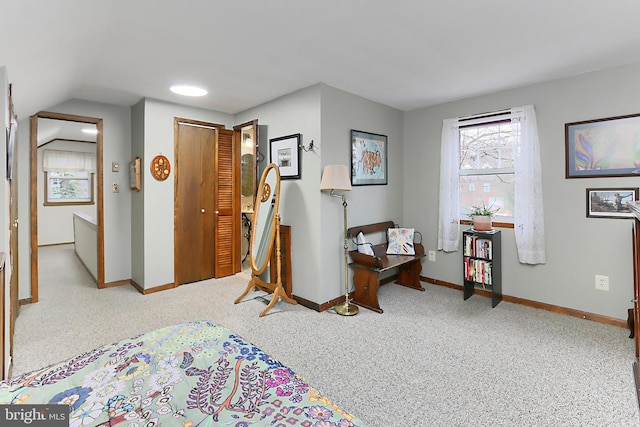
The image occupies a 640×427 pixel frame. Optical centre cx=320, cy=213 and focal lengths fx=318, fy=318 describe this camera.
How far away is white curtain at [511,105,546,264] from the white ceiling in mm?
430

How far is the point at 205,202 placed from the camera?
14.2 ft

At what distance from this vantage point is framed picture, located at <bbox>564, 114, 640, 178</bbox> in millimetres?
2787

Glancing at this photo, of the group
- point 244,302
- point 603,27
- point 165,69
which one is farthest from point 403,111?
point 244,302

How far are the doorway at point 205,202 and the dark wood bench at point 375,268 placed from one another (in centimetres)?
192

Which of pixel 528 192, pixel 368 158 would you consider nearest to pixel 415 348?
pixel 528 192

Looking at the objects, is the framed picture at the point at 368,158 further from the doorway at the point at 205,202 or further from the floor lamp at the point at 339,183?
the doorway at the point at 205,202

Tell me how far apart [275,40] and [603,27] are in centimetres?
226

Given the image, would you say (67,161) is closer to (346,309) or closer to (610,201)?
(346,309)

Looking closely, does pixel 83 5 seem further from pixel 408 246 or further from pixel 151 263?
pixel 408 246

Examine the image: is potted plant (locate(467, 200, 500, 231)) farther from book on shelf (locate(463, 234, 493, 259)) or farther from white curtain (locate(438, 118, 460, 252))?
white curtain (locate(438, 118, 460, 252))

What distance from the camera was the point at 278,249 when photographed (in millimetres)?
3404

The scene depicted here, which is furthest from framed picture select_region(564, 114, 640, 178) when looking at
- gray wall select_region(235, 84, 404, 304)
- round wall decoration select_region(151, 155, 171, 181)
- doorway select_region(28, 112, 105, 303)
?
doorway select_region(28, 112, 105, 303)

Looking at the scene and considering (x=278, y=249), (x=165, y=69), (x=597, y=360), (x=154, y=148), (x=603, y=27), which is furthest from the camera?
(x=154, y=148)

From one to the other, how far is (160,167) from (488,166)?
3.92m
